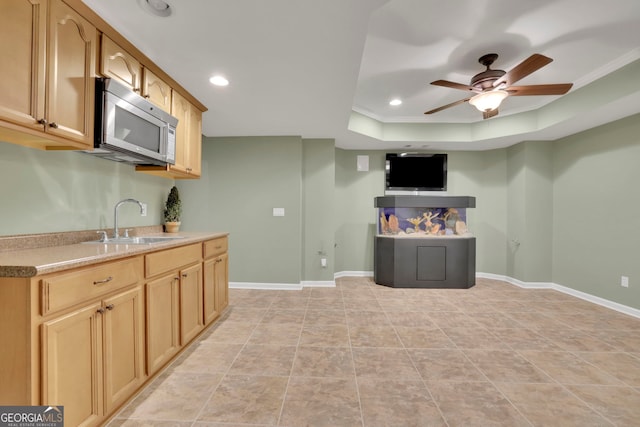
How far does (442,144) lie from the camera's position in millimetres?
4625

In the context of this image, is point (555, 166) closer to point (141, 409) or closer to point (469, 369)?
point (469, 369)

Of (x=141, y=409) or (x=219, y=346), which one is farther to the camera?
(x=219, y=346)

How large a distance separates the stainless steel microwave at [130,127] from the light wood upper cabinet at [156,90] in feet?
0.34

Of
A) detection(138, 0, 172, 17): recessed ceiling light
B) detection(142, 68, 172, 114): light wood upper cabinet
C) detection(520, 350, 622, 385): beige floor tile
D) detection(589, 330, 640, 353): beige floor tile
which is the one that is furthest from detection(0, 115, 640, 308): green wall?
detection(520, 350, 622, 385): beige floor tile

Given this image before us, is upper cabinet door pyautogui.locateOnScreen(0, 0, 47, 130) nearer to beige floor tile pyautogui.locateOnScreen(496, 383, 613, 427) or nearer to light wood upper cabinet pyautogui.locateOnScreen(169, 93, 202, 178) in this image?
light wood upper cabinet pyautogui.locateOnScreen(169, 93, 202, 178)

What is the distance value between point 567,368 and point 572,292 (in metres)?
2.64

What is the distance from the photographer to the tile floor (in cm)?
158

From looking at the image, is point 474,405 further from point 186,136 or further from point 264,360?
point 186,136

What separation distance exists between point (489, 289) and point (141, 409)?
4.50m

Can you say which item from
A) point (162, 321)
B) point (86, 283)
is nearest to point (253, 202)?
point (162, 321)

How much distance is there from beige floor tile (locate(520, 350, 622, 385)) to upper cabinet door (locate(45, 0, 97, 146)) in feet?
11.3

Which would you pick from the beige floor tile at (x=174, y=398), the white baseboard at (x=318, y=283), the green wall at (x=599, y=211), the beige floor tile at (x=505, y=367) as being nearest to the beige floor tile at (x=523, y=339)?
the beige floor tile at (x=505, y=367)

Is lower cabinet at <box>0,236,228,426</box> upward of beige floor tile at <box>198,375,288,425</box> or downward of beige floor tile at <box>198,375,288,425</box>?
upward

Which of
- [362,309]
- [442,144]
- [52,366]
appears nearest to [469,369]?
[362,309]
